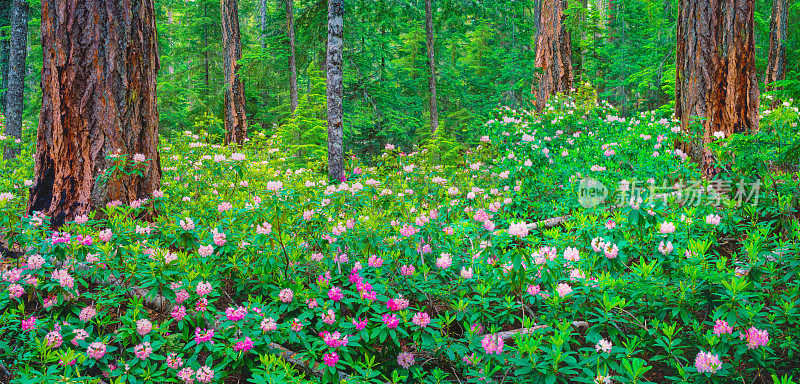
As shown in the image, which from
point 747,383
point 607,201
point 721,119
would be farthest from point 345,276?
point 721,119

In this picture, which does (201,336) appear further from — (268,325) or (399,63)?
(399,63)

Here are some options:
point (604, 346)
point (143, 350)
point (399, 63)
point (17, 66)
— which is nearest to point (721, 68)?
point (604, 346)

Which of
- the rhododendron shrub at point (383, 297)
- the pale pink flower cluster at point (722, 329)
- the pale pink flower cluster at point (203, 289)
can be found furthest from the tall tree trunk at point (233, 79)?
the pale pink flower cluster at point (722, 329)

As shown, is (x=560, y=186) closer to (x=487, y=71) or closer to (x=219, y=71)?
(x=487, y=71)

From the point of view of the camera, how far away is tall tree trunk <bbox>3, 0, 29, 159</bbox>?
955cm

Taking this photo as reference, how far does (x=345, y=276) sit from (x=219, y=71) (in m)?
17.8

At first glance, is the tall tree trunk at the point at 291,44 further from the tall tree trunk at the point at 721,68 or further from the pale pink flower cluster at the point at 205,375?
the pale pink flower cluster at the point at 205,375

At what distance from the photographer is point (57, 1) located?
329 cm

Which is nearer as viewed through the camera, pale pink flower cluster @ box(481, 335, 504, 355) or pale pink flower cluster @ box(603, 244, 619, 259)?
pale pink flower cluster @ box(481, 335, 504, 355)

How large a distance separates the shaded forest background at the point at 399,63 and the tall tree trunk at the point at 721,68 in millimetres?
4430

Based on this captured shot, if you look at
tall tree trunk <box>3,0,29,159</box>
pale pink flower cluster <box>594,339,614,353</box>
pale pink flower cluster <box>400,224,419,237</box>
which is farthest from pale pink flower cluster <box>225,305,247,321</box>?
tall tree trunk <box>3,0,29,159</box>

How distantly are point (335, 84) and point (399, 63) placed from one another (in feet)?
36.6

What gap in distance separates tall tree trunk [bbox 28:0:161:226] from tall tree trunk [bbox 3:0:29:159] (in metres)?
8.14

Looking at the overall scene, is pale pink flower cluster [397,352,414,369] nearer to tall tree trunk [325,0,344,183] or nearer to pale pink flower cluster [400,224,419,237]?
pale pink flower cluster [400,224,419,237]
